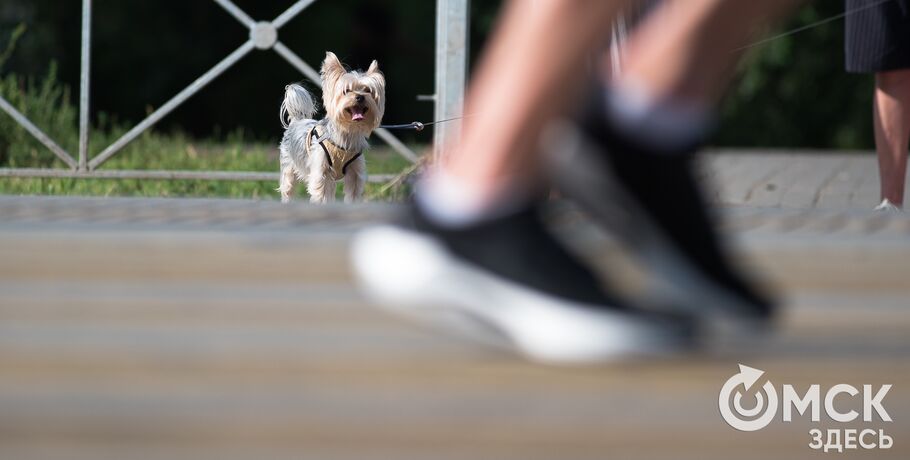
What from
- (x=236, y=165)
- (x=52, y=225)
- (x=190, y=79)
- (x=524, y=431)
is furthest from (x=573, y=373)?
(x=190, y=79)

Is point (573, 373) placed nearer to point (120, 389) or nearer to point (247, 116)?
point (120, 389)

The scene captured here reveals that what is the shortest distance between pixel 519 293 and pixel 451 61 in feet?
13.3

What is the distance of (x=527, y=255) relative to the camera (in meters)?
1.71

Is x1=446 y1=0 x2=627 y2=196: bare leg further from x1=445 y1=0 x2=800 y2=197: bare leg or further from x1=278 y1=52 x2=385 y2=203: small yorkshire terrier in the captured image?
x1=278 y1=52 x2=385 y2=203: small yorkshire terrier

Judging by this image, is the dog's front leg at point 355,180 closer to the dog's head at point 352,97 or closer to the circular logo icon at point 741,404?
the dog's head at point 352,97

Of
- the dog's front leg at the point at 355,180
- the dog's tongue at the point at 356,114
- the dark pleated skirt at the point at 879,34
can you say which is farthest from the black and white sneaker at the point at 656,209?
the dog's tongue at the point at 356,114

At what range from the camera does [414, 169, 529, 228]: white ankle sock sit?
1731 millimetres

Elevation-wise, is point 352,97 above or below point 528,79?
above

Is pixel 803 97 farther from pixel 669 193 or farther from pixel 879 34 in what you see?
pixel 669 193

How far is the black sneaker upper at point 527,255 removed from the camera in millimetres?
1680

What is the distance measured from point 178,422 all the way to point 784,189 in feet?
19.5

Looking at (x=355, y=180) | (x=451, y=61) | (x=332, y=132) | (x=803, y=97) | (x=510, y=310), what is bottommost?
(x=510, y=310)

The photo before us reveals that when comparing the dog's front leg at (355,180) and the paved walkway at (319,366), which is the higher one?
the dog's front leg at (355,180)

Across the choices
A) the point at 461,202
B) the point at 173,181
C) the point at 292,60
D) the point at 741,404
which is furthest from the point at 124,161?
the point at 741,404
